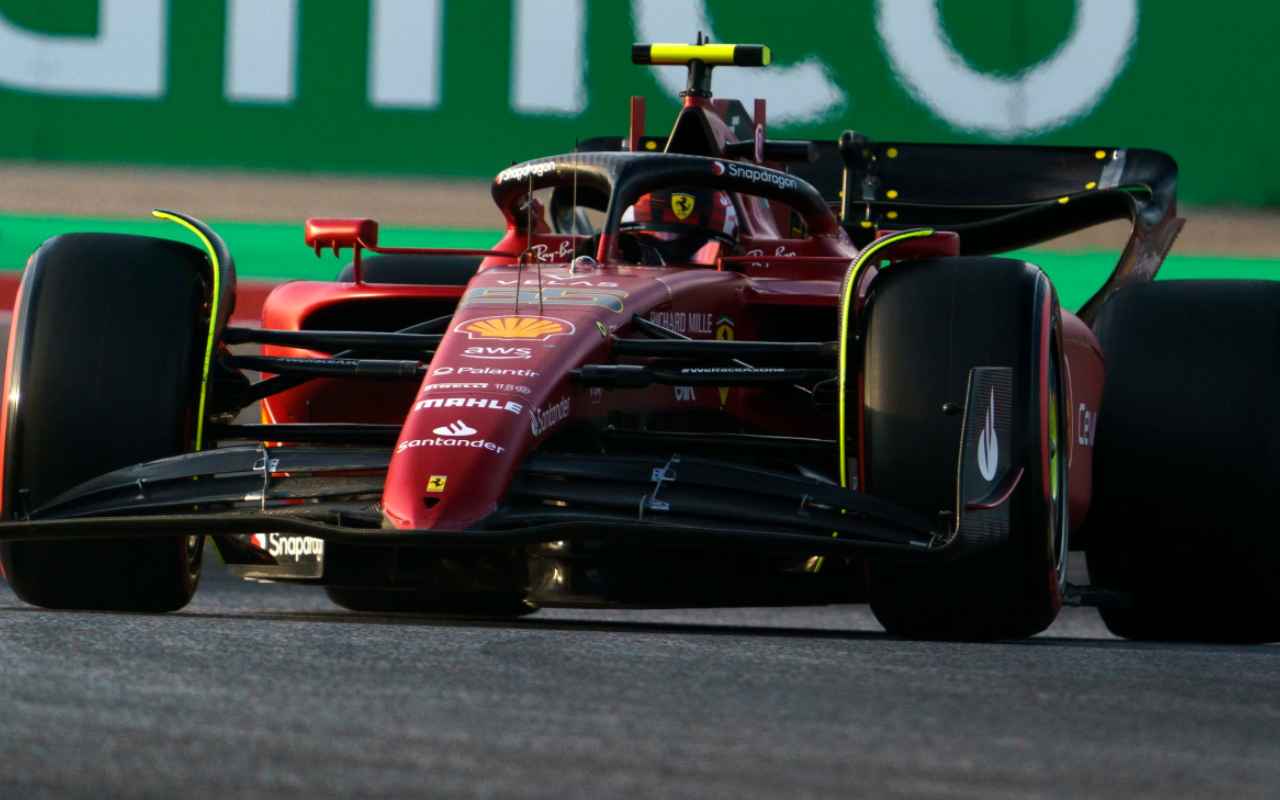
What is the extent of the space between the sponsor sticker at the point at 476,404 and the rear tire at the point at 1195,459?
6.91ft

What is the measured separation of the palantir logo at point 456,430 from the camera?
5.09 m

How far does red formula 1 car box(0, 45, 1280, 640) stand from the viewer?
5.09m

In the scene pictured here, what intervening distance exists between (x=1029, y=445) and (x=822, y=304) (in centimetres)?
123

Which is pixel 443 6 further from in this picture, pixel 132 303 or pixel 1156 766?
pixel 1156 766

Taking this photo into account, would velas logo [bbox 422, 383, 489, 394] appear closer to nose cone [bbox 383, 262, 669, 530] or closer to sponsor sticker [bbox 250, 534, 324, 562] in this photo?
nose cone [bbox 383, 262, 669, 530]

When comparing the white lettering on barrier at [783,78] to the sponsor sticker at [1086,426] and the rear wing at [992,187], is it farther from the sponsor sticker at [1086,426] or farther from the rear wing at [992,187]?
the sponsor sticker at [1086,426]

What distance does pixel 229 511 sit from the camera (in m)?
5.17

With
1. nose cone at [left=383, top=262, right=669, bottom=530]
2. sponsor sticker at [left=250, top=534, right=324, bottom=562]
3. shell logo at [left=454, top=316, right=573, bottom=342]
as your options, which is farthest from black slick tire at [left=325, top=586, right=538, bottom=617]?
shell logo at [left=454, top=316, right=573, bottom=342]

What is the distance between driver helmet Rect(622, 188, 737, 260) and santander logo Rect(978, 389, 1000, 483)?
6.69 feet

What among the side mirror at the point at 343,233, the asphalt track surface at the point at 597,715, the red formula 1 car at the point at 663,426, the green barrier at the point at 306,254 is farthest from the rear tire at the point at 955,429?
the green barrier at the point at 306,254

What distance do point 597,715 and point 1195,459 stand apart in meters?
3.40

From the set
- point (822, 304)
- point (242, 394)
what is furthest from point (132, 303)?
point (822, 304)

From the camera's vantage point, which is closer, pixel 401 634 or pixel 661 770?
pixel 661 770

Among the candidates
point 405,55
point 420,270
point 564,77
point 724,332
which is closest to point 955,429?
point 724,332
